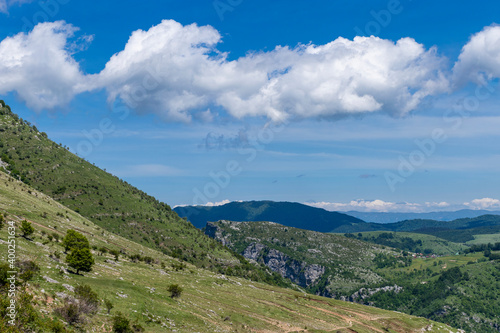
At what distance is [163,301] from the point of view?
6153 cm

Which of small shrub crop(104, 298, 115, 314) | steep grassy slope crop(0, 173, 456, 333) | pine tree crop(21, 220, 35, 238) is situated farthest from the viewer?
pine tree crop(21, 220, 35, 238)

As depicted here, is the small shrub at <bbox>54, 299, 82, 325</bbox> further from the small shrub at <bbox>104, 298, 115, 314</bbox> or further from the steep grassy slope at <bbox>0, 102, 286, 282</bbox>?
the steep grassy slope at <bbox>0, 102, 286, 282</bbox>

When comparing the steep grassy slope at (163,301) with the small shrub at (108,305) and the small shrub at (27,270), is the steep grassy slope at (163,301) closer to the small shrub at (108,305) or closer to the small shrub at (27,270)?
the small shrub at (108,305)

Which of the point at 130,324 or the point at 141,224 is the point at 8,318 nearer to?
the point at 130,324

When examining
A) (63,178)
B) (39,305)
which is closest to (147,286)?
(39,305)

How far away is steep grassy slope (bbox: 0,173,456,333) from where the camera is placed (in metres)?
48.5

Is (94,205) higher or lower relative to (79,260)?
higher

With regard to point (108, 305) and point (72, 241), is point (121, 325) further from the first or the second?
point (72, 241)

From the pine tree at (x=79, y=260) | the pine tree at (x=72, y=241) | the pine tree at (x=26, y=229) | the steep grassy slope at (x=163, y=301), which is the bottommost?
the steep grassy slope at (x=163, y=301)

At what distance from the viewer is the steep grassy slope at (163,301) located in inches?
1911

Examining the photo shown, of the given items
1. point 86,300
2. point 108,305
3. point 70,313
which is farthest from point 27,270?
point 108,305

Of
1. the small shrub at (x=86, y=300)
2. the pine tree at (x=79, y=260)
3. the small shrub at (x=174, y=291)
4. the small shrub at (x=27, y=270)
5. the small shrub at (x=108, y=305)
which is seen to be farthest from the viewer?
the small shrub at (x=174, y=291)

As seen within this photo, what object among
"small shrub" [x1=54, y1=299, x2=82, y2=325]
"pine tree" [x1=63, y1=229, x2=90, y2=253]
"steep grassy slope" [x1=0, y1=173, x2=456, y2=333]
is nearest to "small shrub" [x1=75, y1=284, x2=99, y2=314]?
"steep grassy slope" [x1=0, y1=173, x2=456, y2=333]

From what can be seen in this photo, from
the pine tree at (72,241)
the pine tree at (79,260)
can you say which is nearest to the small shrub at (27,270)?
the pine tree at (79,260)
